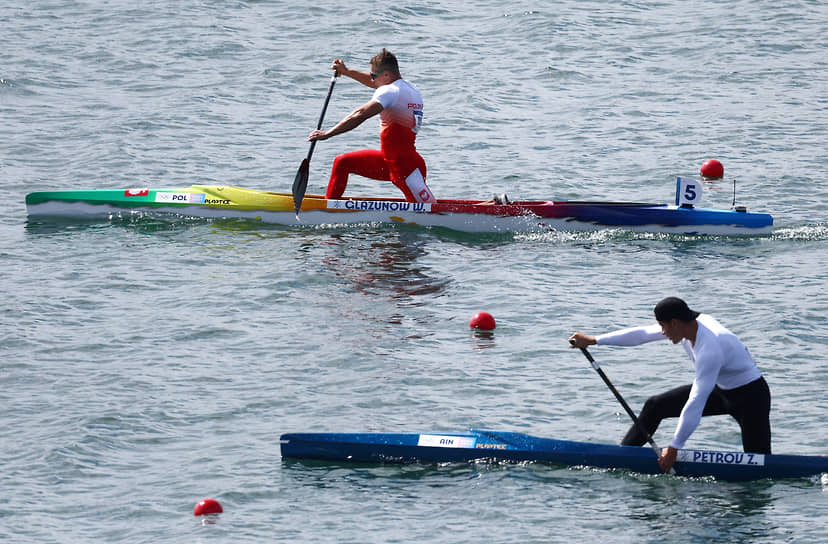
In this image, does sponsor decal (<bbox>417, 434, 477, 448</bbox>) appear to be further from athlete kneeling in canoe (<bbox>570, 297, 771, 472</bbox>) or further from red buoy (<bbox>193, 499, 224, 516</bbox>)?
red buoy (<bbox>193, 499, 224, 516</bbox>)

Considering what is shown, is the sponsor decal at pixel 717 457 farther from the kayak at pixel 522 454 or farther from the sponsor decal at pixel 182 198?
the sponsor decal at pixel 182 198

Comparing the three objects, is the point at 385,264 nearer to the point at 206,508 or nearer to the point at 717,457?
the point at 206,508

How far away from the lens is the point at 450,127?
24828 millimetres

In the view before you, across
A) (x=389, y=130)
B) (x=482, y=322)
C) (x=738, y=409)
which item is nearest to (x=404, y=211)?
Result: (x=389, y=130)

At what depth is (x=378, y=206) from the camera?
60.7 feet

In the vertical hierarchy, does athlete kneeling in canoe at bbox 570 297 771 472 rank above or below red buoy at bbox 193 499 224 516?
above

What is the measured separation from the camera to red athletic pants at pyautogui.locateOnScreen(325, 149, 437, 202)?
17781 mm

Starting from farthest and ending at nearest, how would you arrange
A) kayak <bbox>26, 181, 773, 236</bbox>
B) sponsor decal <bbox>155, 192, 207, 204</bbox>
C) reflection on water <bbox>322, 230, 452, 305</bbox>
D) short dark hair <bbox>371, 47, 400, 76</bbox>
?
sponsor decal <bbox>155, 192, 207, 204</bbox> < kayak <bbox>26, 181, 773, 236</bbox> < short dark hair <bbox>371, 47, 400, 76</bbox> < reflection on water <bbox>322, 230, 452, 305</bbox>

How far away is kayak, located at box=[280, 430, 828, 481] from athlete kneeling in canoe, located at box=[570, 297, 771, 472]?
0.16 m

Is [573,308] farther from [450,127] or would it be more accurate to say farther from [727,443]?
[450,127]

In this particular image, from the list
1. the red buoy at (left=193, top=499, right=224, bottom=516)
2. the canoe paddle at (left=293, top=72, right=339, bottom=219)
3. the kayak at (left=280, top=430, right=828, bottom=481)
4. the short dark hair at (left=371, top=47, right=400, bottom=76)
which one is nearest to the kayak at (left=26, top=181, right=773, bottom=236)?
the canoe paddle at (left=293, top=72, right=339, bottom=219)

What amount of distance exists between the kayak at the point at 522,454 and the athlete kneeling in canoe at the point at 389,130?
6.52 metres

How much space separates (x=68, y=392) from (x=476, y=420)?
13.2 ft

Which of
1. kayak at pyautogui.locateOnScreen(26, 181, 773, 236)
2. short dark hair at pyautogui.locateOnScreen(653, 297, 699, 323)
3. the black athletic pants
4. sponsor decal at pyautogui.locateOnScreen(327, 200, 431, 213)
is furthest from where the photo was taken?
sponsor decal at pyautogui.locateOnScreen(327, 200, 431, 213)
